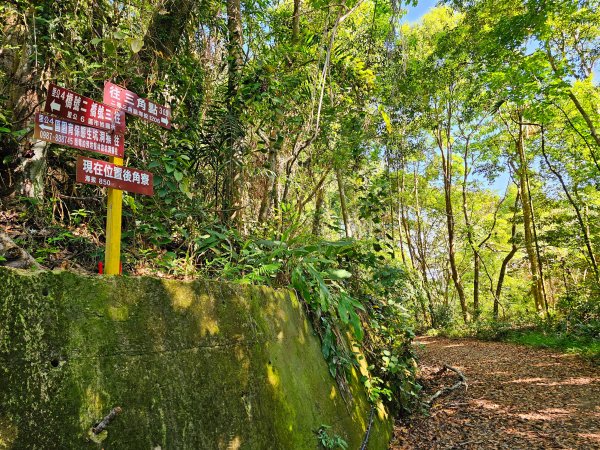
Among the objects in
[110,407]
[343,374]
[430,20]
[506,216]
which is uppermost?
[430,20]

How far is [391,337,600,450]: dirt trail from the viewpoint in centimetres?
462

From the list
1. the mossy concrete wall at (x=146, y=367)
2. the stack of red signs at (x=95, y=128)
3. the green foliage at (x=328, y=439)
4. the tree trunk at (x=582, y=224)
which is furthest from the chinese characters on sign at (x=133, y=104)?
the tree trunk at (x=582, y=224)

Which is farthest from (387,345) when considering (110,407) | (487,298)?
(487,298)

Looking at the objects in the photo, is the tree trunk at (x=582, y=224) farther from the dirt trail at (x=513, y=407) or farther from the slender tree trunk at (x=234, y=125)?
the slender tree trunk at (x=234, y=125)

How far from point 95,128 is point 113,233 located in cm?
76

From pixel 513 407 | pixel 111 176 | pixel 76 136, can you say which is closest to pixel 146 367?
pixel 111 176

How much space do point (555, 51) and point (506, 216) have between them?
902cm

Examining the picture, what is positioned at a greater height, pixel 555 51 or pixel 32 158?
pixel 555 51

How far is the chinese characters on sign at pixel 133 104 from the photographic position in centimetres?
273

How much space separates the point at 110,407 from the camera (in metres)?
1.82

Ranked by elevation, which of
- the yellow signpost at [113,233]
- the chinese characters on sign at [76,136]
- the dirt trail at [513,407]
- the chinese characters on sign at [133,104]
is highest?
the chinese characters on sign at [133,104]

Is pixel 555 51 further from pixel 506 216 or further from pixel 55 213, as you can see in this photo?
pixel 55 213

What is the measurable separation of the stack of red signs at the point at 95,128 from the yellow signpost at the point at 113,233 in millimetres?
73

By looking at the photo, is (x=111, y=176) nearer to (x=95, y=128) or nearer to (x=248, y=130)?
(x=95, y=128)
